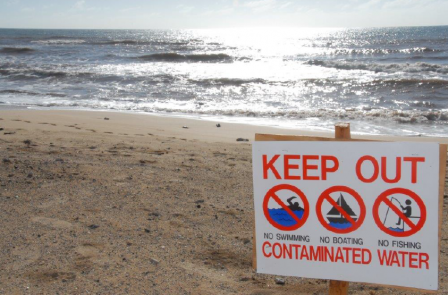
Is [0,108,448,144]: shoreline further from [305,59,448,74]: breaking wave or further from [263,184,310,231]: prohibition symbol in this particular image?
[305,59,448,74]: breaking wave

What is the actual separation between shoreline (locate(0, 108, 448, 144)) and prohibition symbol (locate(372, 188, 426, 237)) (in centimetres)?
541

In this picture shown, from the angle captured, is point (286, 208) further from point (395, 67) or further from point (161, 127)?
point (395, 67)

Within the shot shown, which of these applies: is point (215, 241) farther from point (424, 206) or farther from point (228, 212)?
point (424, 206)

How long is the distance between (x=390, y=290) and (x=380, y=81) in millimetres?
15658

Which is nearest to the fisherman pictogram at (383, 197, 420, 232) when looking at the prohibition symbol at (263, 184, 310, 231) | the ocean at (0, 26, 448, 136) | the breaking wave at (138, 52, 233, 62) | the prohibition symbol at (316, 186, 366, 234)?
the prohibition symbol at (316, 186, 366, 234)

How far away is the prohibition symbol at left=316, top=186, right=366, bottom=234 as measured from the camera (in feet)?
7.41

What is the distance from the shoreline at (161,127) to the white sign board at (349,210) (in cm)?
517

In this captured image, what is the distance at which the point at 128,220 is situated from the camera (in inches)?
157

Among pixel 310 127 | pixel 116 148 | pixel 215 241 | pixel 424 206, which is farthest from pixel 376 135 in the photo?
pixel 424 206

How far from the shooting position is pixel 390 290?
3.07 meters

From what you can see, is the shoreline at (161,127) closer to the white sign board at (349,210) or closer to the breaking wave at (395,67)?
the white sign board at (349,210)

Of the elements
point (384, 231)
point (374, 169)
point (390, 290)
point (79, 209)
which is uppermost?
point (374, 169)

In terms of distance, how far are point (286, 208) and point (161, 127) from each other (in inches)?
271

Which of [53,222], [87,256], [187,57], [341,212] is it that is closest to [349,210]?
[341,212]
